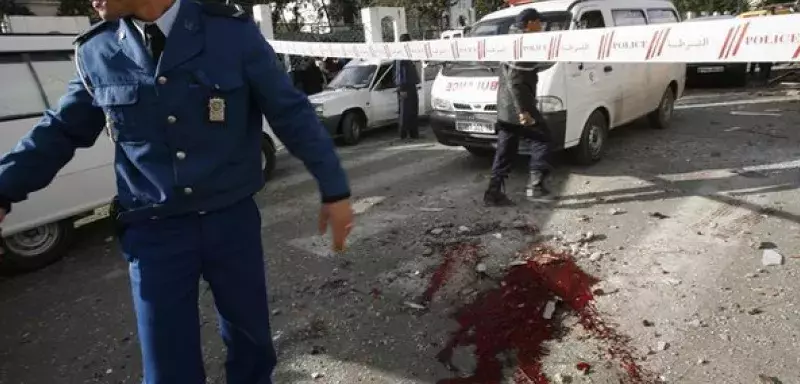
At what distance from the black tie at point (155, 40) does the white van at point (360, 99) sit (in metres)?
7.50

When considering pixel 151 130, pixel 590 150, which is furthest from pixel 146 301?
pixel 590 150

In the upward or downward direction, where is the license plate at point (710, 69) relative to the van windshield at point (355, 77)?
downward

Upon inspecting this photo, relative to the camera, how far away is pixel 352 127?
9859mm

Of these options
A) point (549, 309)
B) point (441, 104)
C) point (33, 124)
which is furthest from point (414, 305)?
point (441, 104)

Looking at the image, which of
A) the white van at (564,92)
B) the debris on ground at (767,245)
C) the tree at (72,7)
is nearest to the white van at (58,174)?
the white van at (564,92)

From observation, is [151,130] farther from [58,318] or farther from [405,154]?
[405,154]

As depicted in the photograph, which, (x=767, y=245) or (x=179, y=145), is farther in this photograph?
(x=767, y=245)

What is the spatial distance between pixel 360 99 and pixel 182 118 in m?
8.19

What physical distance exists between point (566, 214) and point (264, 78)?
13.1 feet

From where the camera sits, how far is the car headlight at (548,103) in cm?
612

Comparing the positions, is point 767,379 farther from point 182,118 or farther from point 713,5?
point 713,5

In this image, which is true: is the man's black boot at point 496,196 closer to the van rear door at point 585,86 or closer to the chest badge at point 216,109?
the van rear door at point 585,86

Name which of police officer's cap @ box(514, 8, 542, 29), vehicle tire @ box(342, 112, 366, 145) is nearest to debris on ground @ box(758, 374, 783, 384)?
police officer's cap @ box(514, 8, 542, 29)

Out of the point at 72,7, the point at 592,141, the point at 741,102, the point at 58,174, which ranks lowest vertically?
the point at 741,102
